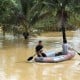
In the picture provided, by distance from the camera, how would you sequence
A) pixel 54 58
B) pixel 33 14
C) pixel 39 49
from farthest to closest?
pixel 33 14, pixel 39 49, pixel 54 58

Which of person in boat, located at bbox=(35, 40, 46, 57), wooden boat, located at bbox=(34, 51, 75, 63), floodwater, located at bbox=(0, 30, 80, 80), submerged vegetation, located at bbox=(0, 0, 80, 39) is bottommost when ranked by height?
floodwater, located at bbox=(0, 30, 80, 80)

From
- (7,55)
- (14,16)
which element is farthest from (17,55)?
(14,16)

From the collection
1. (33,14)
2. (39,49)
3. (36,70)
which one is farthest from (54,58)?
(33,14)

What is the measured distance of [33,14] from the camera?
1087 inches

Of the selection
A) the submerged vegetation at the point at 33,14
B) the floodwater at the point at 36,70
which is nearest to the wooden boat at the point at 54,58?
the floodwater at the point at 36,70

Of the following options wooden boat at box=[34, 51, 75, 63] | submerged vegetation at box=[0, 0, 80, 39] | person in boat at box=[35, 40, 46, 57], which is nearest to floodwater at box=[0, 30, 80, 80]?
wooden boat at box=[34, 51, 75, 63]

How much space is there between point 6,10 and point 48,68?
40.4 feet

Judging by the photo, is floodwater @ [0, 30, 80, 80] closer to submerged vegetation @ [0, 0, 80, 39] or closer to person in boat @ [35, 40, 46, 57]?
person in boat @ [35, 40, 46, 57]

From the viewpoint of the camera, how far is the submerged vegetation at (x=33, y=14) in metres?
24.1

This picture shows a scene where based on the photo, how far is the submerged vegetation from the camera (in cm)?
2412

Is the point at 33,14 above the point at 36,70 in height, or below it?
above

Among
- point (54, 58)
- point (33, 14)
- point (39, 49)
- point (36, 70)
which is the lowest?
point (36, 70)

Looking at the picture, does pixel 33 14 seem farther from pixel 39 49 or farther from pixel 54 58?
pixel 54 58

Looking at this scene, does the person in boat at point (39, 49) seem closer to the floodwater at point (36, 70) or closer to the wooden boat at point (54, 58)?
the wooden boat at point (54, 58)
